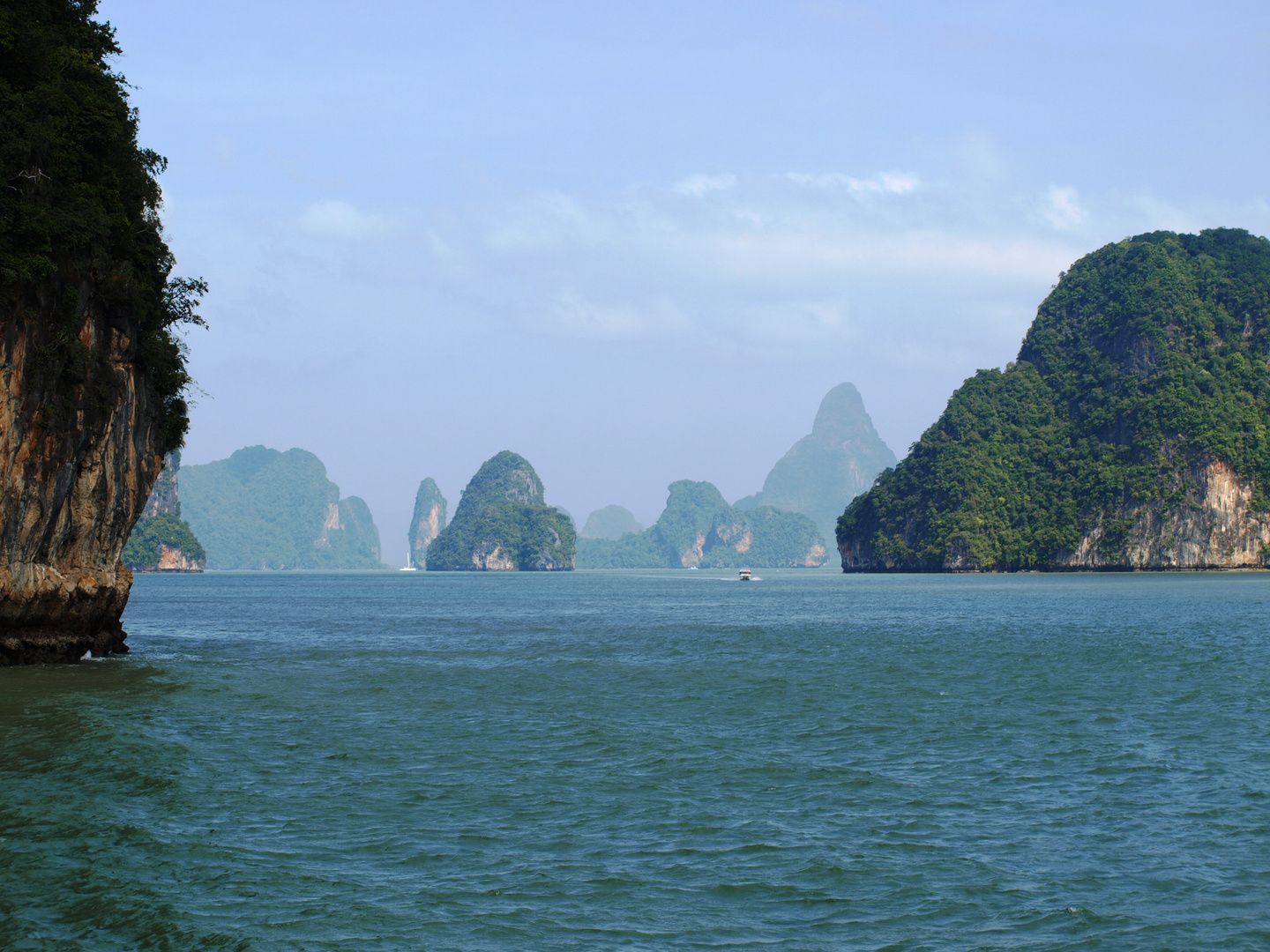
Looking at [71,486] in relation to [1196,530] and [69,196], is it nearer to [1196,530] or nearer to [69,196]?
[69,196]

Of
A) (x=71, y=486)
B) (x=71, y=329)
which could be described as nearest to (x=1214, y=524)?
(x=71, y=486)

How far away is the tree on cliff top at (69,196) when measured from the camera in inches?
1059

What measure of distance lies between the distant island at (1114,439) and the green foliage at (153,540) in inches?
4784

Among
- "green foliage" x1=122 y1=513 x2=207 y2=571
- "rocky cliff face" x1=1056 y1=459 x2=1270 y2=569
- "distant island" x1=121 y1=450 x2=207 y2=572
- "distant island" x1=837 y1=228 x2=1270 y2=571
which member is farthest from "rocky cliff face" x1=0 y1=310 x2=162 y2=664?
"green foliage" x1=122 y1=513 x2=207 y2=571

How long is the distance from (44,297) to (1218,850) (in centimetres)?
2897

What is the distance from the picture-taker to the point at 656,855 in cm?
1269

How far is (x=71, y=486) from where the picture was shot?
30281mm

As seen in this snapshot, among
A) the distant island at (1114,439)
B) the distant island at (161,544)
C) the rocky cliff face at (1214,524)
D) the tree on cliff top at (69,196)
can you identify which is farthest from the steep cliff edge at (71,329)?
the distant island at (161,544)

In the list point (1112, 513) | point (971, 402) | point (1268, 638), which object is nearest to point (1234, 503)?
point (1112, 513)

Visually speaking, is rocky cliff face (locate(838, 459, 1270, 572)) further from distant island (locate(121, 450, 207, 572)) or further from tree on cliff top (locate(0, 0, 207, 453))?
distant island (locate(121, 450, 207, 572))

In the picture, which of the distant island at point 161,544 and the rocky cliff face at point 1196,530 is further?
the distant island at point 161,544

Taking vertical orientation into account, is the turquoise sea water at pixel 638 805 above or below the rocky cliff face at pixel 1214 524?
below

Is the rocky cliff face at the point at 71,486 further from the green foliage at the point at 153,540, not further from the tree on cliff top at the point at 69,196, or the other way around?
the green foliage at the point at 153,540

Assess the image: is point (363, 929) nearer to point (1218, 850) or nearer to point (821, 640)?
point (1218, 850)
